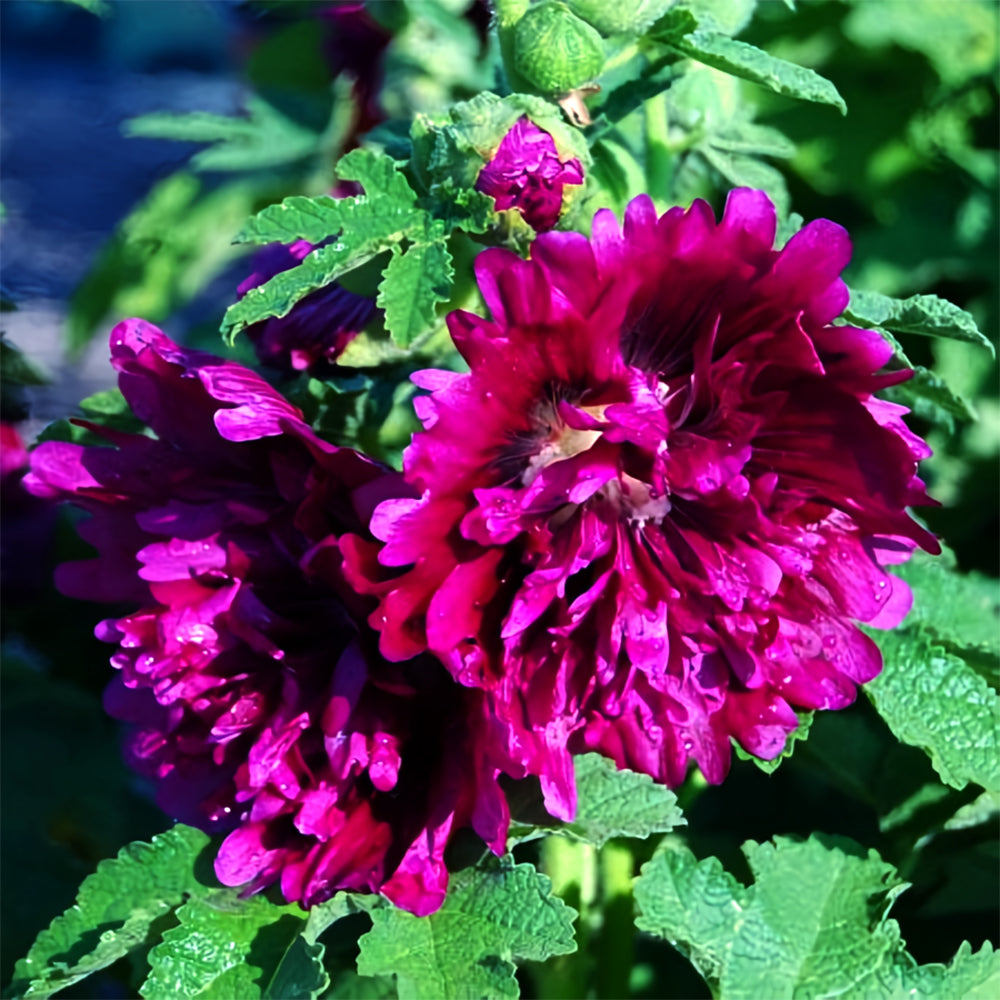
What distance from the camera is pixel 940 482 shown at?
1.26m

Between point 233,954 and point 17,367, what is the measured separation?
50 centimetres

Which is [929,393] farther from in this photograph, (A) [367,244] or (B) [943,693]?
(A) [367,244]

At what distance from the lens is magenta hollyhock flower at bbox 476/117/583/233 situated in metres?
0.68

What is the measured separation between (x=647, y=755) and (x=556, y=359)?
24cm

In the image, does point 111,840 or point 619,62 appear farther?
point 111,840

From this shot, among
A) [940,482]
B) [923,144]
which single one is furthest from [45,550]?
[923,144]

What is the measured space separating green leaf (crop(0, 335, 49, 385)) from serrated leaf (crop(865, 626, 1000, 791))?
67 centimetres

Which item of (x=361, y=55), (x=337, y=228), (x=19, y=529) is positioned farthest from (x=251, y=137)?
(x=337, y=228)

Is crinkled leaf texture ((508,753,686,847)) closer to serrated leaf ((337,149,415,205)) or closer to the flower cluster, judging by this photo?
the flower cluster

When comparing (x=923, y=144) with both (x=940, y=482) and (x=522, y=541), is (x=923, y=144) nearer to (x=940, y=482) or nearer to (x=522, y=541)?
(x=940, y=482)

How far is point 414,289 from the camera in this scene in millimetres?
685

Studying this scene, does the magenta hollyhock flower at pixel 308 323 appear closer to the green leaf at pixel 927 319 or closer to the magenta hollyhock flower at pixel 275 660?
the magenta hollyhock flower at pixel 275 660

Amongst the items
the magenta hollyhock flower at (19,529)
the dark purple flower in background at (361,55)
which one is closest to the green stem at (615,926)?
the magenta hollyhock flower at (19,529)

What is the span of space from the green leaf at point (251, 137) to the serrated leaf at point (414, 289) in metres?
0.64
